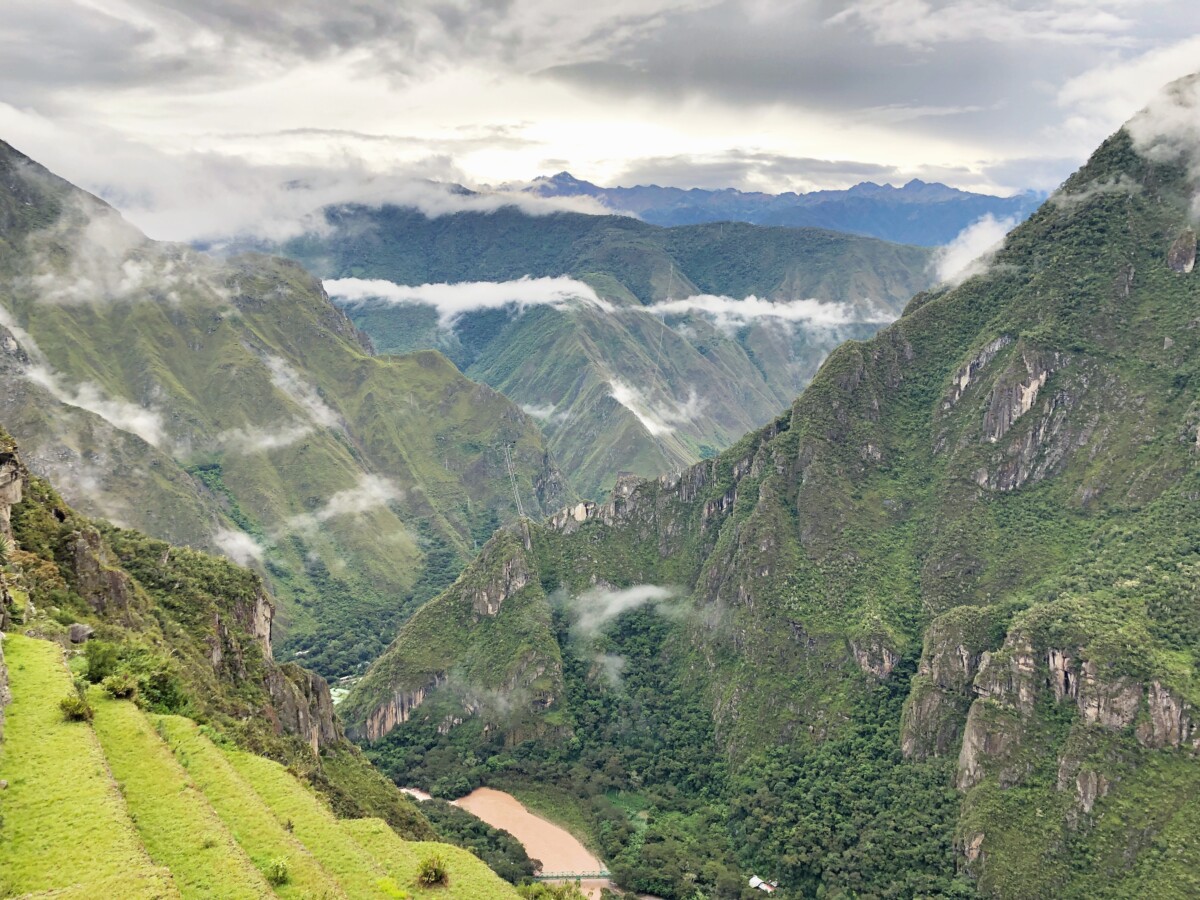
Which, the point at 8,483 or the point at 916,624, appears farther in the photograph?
the point at 916,624

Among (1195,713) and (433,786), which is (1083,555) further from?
(433,786)

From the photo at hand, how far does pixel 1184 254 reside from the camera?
495 ft

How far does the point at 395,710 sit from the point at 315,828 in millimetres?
125226

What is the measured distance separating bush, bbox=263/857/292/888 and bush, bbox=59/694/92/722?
1320cm

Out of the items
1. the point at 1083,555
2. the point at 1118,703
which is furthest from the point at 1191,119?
the point at 1118,703

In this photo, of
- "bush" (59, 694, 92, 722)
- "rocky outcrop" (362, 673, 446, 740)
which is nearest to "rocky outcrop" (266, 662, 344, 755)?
"bush" (59, 694, 92, 722)

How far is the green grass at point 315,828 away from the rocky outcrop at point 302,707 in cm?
2741

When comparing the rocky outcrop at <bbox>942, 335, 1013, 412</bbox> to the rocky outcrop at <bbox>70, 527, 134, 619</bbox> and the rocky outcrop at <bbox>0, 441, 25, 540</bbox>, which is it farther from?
the rocky outcrop at <bbox>0, 441, 25, 540</bbox>

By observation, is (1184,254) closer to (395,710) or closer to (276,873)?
(395,710)

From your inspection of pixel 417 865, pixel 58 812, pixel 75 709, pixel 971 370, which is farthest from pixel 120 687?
pixel 971 370

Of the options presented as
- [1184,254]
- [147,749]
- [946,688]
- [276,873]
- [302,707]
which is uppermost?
[1184,254]

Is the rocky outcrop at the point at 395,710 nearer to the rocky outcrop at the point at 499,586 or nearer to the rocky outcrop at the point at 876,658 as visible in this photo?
the rocky outcrop at the point at 499,586

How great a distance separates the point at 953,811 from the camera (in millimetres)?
115688

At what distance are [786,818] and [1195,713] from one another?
55.4m
